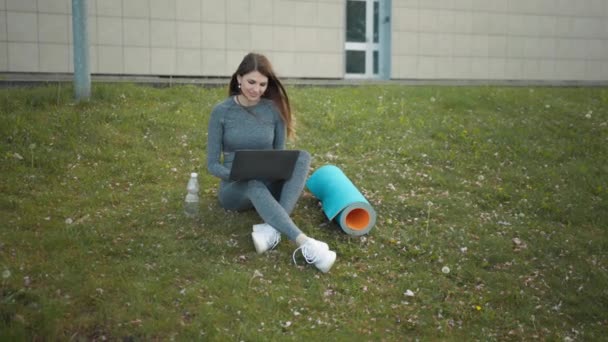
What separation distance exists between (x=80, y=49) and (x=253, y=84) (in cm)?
480

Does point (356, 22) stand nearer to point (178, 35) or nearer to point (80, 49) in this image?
point (178, 35)

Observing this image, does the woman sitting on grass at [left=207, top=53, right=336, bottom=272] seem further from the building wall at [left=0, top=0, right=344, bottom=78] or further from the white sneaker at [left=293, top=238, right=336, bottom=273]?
the building wall at [left=0, top=0, right=344, bottom=78]

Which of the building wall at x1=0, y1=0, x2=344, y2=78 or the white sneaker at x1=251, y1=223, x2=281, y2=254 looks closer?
the white sneaker at x1=251, y1=223, x2=281, y2=254

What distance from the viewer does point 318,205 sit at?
7.43m

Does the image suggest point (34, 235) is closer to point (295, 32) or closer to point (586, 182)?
point (586, 182)

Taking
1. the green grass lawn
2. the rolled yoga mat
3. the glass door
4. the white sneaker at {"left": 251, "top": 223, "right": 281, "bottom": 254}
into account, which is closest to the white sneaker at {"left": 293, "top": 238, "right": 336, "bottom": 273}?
the green grass lawn

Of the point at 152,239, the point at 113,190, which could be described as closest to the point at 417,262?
the point at 152,239

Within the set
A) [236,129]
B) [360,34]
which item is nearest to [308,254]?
[236,129]

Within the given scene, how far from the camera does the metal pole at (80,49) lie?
9984 millimetres

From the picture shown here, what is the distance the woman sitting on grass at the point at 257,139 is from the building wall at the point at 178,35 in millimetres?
7800

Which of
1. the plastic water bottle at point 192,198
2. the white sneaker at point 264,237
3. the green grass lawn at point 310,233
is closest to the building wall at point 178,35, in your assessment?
the green grass lawn at point 310,233

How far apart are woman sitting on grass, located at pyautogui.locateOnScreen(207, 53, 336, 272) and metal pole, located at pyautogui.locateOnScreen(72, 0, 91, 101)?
4.38 m

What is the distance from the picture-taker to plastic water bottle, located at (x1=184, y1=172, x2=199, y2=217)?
6.79 metres

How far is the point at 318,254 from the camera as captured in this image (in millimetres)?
5891
